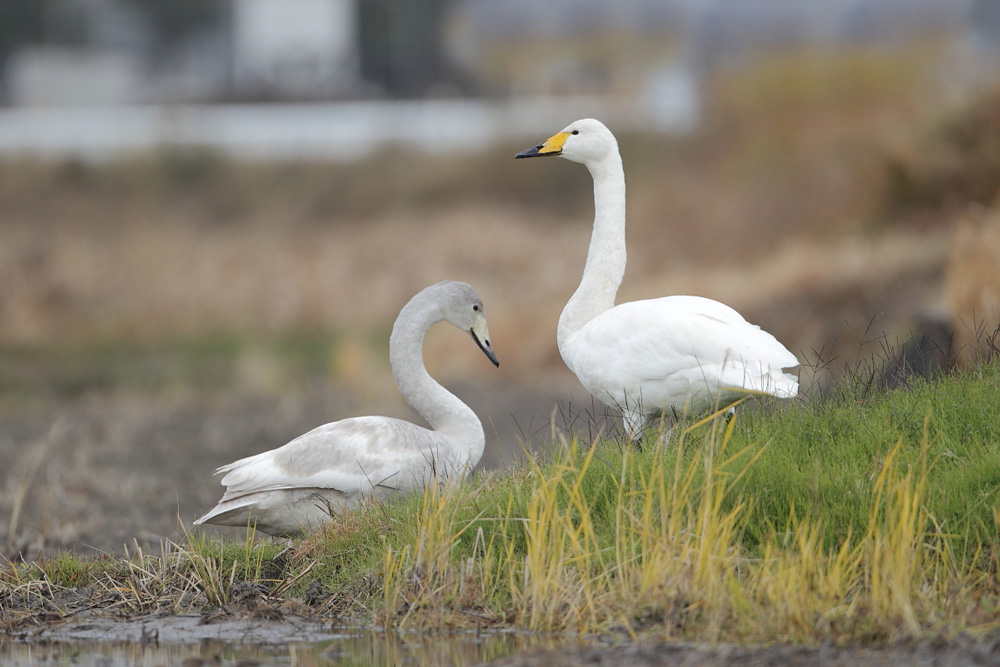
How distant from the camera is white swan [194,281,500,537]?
6898mm

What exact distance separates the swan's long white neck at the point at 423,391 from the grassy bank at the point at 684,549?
570 mm

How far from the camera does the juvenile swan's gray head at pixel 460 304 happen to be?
25.0 feet

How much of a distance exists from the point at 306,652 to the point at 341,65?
42.6 metres

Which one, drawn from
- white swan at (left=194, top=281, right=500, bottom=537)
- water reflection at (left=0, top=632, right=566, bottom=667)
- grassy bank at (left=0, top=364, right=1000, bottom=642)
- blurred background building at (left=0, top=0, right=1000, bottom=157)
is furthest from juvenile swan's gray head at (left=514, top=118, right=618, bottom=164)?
blurred background building at (left=0, top=0, right=1000, bottom=157)

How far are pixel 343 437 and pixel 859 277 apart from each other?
1358cm

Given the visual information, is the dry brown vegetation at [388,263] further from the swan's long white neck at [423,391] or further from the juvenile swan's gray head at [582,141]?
the juvenile swan's gray head at [582,141]

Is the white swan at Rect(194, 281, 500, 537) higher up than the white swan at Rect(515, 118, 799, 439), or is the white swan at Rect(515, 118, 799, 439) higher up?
the white swan at Rect(515, 118, 799, 439)

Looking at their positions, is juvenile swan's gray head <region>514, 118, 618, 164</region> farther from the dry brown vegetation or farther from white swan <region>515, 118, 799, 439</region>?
the dry brown vegetation

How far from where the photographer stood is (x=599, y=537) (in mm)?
6016

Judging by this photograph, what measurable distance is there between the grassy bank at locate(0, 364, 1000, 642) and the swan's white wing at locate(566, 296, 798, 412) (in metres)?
0.24

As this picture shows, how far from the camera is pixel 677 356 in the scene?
6.61 metres

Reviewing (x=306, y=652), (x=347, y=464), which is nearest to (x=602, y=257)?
(x=347, y=464)

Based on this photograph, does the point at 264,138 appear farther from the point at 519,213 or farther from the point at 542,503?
the point at 542,503

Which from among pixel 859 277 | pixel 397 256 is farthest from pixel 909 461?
pixel 397 256
